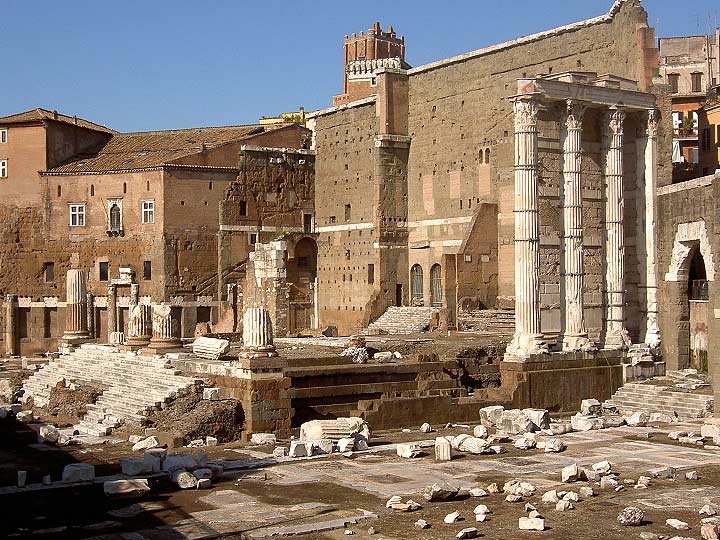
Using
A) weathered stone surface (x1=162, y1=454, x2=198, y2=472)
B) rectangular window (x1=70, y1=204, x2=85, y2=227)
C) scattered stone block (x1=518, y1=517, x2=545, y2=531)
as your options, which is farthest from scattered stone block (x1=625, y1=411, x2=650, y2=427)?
rectangular window (x1=70, y1=204, x2=85, y2=227)

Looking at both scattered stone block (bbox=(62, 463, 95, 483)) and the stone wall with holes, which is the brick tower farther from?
scattered stone block (bbox=(62, 463, 95, 483))

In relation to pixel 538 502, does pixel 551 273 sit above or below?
above

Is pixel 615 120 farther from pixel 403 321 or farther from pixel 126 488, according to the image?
pixel 126 488

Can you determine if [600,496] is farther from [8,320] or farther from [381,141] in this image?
[8,320]

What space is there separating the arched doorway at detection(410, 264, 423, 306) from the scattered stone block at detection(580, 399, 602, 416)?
16.8 m

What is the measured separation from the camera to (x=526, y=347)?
2494cm

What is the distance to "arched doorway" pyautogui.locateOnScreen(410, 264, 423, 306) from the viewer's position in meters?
41.1

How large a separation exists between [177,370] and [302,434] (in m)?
4.99

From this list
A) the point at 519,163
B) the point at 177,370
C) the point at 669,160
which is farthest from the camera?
the point at 669,160

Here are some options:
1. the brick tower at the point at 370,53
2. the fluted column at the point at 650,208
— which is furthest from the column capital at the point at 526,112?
the brick tower at the point at 370,53

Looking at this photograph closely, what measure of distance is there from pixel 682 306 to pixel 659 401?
11.4 feet

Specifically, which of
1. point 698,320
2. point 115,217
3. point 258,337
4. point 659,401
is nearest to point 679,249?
point 698,320

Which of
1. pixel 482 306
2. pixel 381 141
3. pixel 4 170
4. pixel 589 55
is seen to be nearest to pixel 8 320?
pixel 4 170

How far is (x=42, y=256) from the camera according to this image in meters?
46.1
